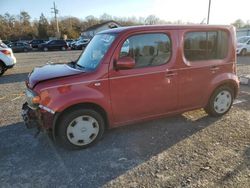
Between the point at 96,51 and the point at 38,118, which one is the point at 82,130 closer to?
the point at 38,118

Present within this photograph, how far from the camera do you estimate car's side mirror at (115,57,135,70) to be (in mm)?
3703

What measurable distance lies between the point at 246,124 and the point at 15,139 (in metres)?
4.36

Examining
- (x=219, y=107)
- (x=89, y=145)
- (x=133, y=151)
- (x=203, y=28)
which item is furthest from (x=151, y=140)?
(x=203, y=28)

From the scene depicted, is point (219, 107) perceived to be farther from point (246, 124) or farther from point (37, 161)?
point (37, 161)

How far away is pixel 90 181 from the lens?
10.1 ft

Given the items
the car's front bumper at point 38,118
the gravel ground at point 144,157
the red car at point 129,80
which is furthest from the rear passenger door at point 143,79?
the car's front bumper at point 38,118

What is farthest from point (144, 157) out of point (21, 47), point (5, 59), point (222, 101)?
point (21, 47)

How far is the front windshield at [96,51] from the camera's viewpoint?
12.8 feet

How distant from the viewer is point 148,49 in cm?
404

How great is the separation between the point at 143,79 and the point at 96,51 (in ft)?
3.12

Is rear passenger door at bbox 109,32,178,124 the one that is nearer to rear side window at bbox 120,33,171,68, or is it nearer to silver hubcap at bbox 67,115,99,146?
rear side window at bbox 120,33,171,68

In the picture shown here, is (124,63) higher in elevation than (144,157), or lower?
higher

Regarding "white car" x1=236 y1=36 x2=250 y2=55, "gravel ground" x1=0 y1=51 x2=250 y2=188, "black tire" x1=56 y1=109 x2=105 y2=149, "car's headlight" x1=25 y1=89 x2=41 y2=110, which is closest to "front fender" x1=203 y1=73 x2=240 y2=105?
"gravel ground" x1=0 y1=51 x2=250 y2=188

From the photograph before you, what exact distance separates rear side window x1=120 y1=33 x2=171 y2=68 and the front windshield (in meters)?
0.30
